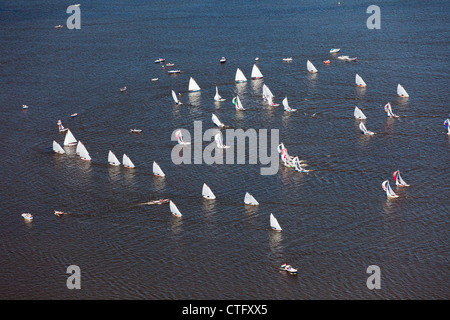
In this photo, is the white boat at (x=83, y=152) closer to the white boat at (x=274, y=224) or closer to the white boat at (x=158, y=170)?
the white boat at (x=158, y=170)

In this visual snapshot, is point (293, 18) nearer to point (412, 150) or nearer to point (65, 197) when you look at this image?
point (412, 150)

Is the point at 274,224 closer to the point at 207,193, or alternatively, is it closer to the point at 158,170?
the point at 207,193

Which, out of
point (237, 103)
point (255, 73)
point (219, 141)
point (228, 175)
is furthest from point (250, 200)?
point (255, 73)

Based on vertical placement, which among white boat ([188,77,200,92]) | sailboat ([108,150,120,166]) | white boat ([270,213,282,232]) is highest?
white boat ([188,77,200,92])

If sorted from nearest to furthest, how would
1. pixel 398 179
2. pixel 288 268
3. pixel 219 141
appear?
pixel 288 268
pixel 398 179
pixel 219 141

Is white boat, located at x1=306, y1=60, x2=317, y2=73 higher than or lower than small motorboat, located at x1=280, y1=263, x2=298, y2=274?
higher

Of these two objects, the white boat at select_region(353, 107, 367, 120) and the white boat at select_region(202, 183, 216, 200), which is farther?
the white boat at select_region(353, 107, 367, 120)

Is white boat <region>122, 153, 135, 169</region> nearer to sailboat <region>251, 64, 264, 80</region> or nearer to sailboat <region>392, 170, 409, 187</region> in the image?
sailboat <region>392, 170, 409, 187</region>

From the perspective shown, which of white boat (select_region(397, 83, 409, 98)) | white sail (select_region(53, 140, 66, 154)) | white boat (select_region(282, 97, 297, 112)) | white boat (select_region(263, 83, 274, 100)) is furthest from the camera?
white boat (select_region(263, 83, 274, 100))

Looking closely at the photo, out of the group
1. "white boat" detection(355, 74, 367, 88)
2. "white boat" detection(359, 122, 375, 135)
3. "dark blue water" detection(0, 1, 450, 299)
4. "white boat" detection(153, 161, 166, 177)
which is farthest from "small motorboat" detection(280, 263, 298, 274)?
"white boat" detection(355, 74, 367, 88)
